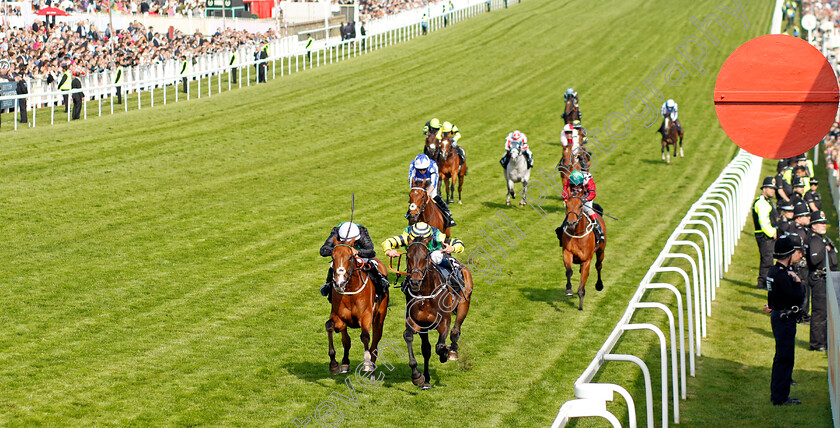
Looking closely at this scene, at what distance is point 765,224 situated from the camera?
14.2 metres

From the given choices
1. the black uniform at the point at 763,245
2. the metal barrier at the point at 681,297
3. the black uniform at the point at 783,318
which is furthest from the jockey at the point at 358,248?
the black uniform at the point at 763,245

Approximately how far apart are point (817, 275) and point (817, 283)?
102mm

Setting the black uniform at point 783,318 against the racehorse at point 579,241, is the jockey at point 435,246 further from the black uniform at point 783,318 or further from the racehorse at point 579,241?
the racehorse at point 579,241

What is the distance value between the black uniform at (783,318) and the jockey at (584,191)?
3.68 meters

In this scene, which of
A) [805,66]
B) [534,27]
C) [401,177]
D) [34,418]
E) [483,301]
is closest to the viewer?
[805,66]

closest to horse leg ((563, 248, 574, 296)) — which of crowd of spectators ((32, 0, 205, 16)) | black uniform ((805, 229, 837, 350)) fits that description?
black uniform ((805, 229, 837, 350))

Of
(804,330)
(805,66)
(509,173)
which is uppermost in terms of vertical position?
(805,66)

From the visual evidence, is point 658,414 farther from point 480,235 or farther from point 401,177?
point 401,177

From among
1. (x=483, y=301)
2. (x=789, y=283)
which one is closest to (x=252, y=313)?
(x=483, y=301)

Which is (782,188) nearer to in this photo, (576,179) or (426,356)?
(576,179)

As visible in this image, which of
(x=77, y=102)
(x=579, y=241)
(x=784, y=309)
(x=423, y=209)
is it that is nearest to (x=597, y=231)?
(x=579, y=241)

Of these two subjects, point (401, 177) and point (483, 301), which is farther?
point (401, 177)

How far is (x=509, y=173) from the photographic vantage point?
2053cm

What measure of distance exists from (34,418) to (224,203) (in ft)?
36.0
